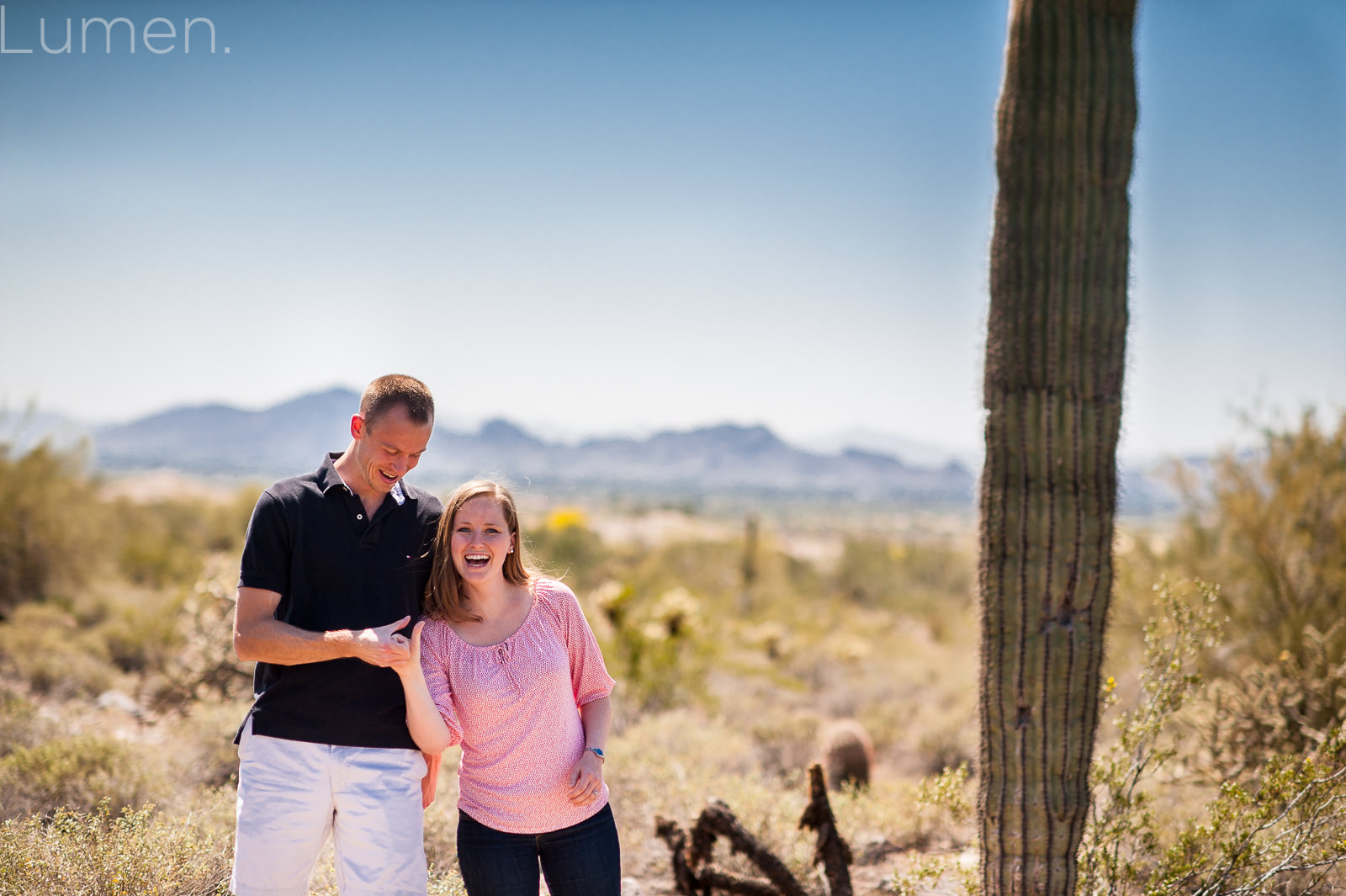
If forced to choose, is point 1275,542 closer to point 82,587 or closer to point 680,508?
point 82,587

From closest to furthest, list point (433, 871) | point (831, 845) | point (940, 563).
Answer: point (433, 871)
point (831, 845)
point (940, 563)

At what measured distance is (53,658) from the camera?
7.96 meters

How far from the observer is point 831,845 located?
4.13 m

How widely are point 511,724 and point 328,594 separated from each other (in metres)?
0.71

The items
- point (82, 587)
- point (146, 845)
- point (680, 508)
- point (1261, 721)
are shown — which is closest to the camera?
point (146, 845)

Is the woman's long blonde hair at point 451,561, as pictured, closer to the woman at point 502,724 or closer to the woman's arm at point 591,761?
the woman at point 502,724

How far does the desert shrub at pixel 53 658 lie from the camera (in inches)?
302

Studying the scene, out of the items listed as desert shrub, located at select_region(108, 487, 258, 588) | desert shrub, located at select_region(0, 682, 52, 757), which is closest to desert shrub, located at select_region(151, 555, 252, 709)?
desert shrub, located at select_region(0, 682, 52, 757)

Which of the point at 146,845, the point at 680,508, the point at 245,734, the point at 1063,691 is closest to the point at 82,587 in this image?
the point at 146,845

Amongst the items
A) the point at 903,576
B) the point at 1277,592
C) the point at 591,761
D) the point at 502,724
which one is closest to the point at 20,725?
the point at 502,724

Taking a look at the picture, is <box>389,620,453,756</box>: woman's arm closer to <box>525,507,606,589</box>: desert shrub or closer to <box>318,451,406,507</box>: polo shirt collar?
<box>318,451,406,507</box>: polo shirt collar

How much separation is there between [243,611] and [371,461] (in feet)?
1.93

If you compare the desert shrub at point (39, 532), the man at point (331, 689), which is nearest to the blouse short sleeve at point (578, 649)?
the man at point (331, 689)

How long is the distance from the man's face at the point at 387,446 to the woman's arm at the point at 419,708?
1.66 ft
